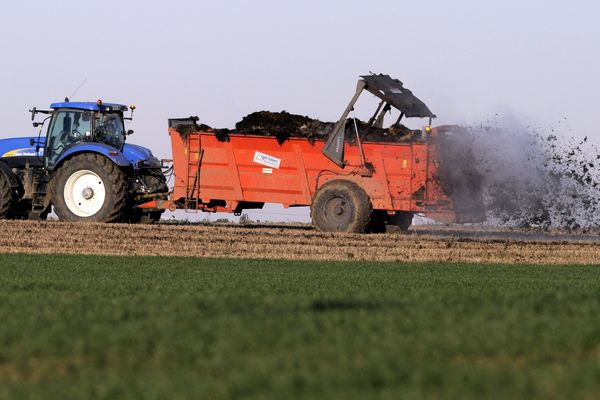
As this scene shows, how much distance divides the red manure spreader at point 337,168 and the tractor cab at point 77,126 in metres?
1.52

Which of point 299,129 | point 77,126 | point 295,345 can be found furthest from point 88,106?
point 295,345

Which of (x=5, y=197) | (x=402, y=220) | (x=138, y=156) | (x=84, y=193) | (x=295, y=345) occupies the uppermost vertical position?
(x=138, y=156)

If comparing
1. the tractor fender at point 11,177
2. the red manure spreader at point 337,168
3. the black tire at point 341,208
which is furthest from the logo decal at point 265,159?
the tractor fender at point 11,177

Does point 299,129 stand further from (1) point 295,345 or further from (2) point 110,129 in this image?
(1) point 295,345

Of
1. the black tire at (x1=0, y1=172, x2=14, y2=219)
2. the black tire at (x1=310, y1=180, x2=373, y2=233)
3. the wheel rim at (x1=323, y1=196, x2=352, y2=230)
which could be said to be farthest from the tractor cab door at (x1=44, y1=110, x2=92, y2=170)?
the wheel rim at (x1=323, y1=196, x2=352, y2=230)

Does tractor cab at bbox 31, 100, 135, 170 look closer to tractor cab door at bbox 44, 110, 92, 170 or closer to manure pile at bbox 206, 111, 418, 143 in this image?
tractor cab door at bbox 44, 110, 92, 170

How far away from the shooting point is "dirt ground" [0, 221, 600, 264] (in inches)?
862

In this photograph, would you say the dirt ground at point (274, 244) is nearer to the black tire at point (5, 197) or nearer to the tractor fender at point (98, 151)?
the black tire at point (5, 197)

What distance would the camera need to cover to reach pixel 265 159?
2598 centimetres

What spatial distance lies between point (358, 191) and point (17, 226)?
7396 millimetres

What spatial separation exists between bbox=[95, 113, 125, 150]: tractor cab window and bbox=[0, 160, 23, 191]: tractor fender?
2.36 metres

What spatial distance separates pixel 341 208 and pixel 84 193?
595cm

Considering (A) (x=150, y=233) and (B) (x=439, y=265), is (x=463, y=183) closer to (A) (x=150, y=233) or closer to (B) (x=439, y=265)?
(B) (x=439, y=265)

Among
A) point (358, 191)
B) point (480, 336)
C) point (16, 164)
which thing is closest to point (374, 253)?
point (358, 191)
